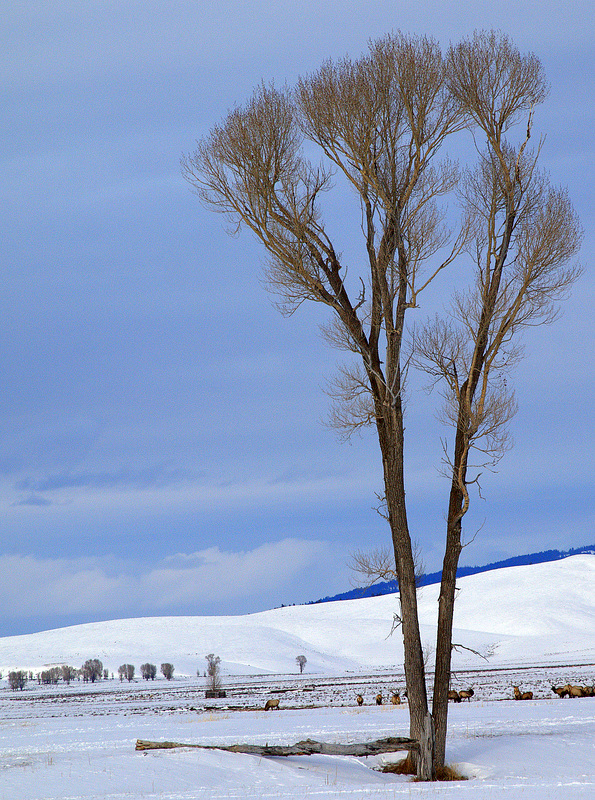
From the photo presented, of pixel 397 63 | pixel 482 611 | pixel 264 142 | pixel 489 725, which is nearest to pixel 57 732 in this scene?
pixel 489 725

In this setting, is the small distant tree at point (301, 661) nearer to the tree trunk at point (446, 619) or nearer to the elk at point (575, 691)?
the elk at point (575, 691)

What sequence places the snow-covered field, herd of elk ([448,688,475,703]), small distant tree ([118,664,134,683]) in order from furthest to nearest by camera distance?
small distant tree ([118,664,134,683])
herd of elk ([448,688,475,703])
the snow-covered field

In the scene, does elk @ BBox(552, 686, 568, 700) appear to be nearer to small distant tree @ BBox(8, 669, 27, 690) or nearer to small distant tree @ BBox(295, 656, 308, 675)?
small distant tree @ BBox(295, 656, 308, 675)

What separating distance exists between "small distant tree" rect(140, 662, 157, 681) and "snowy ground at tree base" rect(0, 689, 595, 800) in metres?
49.8

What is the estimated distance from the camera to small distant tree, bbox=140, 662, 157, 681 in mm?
70350

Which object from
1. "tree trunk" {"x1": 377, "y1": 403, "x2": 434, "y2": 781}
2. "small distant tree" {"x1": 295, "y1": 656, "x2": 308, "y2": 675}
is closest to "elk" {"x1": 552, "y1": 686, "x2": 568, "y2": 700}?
"tree trunk" {"x1": 377, "y1": 403, "x2": 434, "y2": 781}

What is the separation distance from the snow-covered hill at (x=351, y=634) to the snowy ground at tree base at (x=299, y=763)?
42695mm

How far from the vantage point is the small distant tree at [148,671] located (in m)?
70.3

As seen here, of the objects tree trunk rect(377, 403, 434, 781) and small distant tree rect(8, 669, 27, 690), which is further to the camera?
small distant tree rect(8, 669, 27, 690)

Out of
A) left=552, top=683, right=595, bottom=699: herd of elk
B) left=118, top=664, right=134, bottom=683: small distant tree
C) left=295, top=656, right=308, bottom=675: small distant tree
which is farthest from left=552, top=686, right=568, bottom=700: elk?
left=118, top=664, right=134, bottom=683: small distant tree

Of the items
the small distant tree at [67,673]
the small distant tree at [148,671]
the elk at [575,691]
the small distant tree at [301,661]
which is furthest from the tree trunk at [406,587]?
the small distant tree at [67,673]

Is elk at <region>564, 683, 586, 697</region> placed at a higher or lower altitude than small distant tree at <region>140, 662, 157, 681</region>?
higher

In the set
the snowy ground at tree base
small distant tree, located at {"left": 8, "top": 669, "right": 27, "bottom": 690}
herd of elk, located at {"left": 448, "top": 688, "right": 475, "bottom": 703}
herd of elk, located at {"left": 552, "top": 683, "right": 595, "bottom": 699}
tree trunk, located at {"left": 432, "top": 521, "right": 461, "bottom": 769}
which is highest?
tree trunk, located at {"left": 432, "top": 521, "right": 461, "bottom": 769}

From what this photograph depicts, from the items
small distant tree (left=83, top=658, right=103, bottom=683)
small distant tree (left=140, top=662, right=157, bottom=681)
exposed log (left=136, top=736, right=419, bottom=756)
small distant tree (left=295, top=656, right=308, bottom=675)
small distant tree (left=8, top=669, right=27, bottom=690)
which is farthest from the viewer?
small distant tree (left=83, top=658, right=103, bottom=683)
